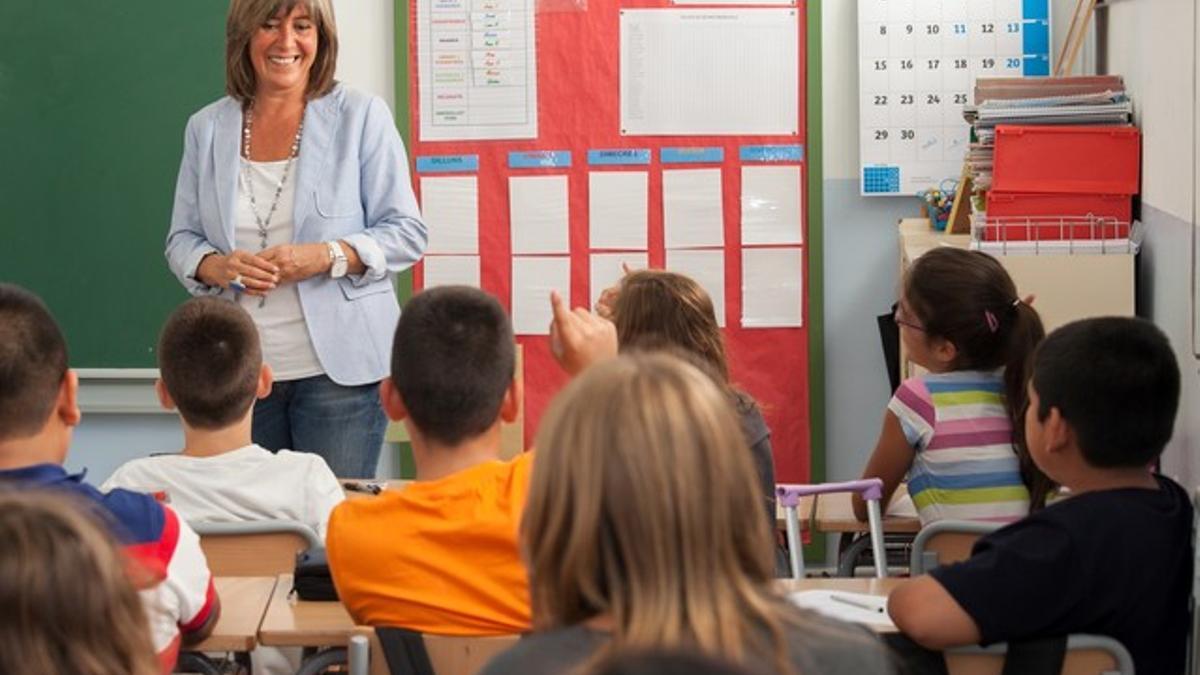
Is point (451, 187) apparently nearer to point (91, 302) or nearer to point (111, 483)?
point (91, 302)

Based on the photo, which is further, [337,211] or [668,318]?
[337,211]

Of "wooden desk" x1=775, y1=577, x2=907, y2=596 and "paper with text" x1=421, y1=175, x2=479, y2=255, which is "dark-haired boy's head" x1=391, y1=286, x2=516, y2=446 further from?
"paper with text" x1=421, y1=175, x2=479, y2=255

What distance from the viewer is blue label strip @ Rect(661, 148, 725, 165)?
600 cm

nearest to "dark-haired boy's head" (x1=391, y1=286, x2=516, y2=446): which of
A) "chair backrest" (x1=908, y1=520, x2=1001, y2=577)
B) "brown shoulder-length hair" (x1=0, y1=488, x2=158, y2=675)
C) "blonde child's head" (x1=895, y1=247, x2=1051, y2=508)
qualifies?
"chair backrest" (x1=908, y1=520, x2=1001, y2=577)

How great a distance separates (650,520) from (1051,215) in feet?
11.5

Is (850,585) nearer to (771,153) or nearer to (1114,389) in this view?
(1114,389)

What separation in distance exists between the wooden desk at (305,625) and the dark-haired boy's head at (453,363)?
304 millimetres

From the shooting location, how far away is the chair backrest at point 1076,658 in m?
2.54

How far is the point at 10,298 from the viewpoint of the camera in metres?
2.85

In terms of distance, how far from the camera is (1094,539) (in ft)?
8.49

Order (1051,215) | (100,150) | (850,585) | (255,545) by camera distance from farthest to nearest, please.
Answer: (100,150), (1051,215), (255,545), (850,585)

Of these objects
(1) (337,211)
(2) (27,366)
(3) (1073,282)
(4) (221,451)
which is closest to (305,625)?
(2) (27,366)

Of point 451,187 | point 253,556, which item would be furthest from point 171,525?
point 451,187

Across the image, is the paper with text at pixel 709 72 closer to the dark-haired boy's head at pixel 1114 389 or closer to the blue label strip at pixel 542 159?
the blue label strip at pixel 542 159
